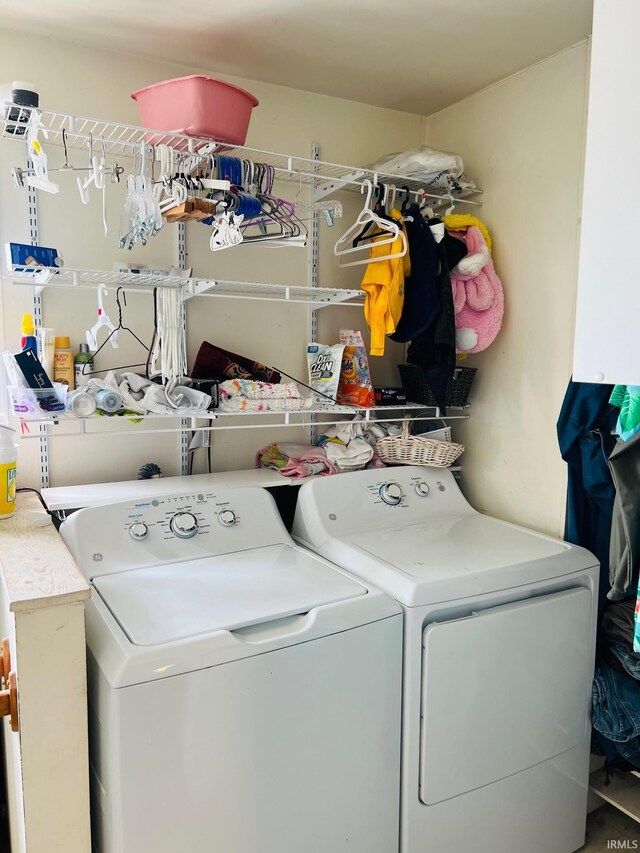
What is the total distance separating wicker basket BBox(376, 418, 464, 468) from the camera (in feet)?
7.44

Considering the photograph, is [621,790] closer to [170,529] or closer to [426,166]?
[170,529]

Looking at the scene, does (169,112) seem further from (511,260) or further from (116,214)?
(511,260)

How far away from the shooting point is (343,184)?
7.18 feet

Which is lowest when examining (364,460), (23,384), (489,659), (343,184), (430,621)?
(489,659)

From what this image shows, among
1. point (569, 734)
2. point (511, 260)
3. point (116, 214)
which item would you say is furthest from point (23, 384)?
point (569, 734)

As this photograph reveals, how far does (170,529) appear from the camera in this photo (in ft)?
5.99

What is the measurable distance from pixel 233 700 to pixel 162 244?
1.52 metres

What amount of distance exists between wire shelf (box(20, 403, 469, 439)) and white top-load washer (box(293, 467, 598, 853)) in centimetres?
28

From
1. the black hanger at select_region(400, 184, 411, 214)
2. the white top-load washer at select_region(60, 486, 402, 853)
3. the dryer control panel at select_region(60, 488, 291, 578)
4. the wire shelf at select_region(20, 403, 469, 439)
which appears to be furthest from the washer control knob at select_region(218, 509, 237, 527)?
the black hanger at select_region(400, 184, 411, 214)

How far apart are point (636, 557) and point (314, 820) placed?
1.02 m

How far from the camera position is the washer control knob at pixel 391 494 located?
2.14 meters

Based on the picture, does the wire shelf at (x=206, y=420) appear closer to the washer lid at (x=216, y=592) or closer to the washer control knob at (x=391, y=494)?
the washer control knob at (x=391, y=494)

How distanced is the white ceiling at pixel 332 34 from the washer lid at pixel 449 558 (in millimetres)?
1536

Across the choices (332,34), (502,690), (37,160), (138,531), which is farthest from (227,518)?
(332,34)
